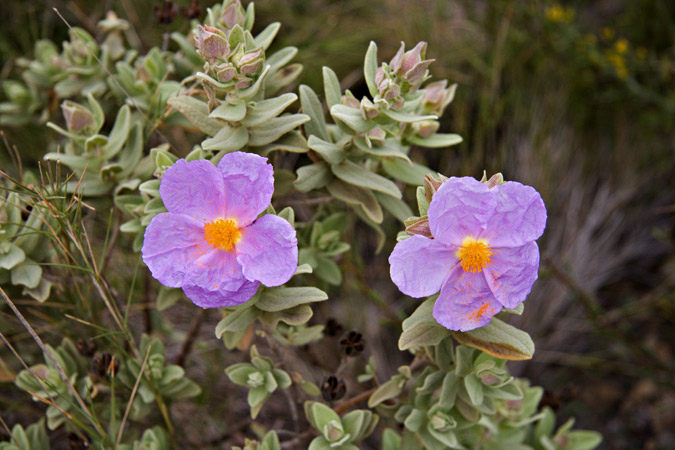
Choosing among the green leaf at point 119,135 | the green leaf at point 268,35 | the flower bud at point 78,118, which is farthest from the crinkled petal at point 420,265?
the flower bud at point 78,118

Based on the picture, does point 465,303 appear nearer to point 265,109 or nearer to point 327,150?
point 327,150

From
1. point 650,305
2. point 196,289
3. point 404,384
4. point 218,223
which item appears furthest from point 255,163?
point 650,305

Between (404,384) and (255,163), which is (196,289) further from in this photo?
(404,384)

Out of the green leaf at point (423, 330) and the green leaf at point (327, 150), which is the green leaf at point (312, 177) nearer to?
the green leaf at point (327, 150)

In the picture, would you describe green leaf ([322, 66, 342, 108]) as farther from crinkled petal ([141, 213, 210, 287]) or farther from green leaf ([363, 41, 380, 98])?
crinkled petal ([141, 213, 210, 287])

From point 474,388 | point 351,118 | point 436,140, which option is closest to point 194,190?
point 351,118
